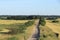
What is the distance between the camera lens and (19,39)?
2081 centimetres
